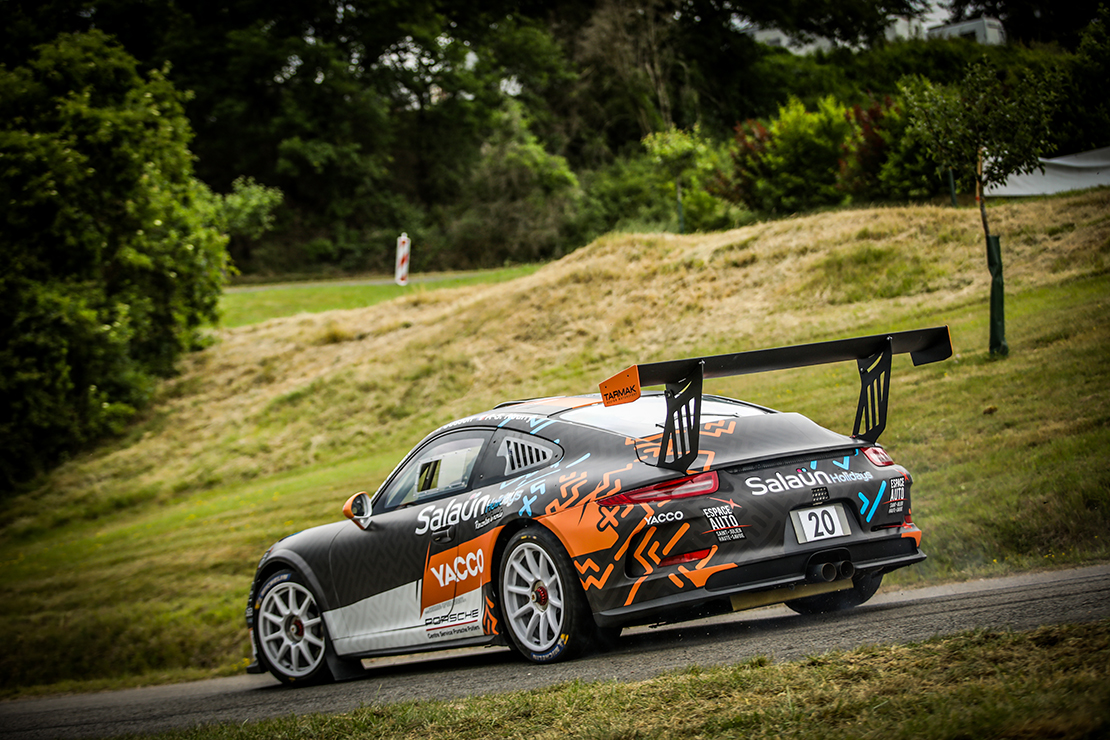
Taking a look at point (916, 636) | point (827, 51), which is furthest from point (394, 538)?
point (827, 51)

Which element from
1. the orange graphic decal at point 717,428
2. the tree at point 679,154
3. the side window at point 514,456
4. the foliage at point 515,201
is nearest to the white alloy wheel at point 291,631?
the side window at point 514,456

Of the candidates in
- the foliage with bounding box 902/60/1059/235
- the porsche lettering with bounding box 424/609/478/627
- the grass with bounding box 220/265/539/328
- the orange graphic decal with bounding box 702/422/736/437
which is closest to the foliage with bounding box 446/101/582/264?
the grass with bounding box 220/265/539/328

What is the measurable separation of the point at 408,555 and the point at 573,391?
10.2 metres

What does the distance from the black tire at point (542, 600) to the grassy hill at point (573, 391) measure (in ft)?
11.2

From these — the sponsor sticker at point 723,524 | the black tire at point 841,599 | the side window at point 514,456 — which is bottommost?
the black tire at point 841,599

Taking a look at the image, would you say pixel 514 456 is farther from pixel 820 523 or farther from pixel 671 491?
pixel 820 523

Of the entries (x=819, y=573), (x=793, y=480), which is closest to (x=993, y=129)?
(x=793, y=480)

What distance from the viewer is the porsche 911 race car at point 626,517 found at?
495cm

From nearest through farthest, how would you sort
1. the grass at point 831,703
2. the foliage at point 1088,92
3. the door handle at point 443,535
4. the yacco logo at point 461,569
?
the grass at point 831,703 < the yacco logo at point 461,569 < the door handle at point 443,535 < the foliage at point 1088,92

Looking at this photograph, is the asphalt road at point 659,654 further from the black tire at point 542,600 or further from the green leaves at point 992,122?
the green leaves at point 992,122

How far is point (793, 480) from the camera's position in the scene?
5148 millimetres

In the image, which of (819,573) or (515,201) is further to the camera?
(515,201)

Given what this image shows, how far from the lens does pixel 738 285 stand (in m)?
19.2

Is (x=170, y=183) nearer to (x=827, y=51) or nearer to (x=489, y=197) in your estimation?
(x=489, y=197)
